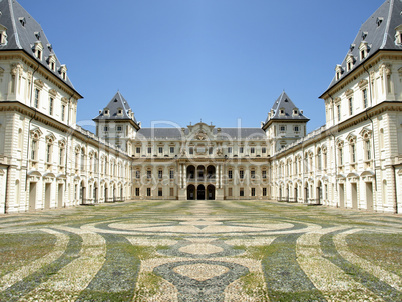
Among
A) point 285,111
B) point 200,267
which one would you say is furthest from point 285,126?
point 200,267

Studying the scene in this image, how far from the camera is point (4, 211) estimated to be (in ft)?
87.7

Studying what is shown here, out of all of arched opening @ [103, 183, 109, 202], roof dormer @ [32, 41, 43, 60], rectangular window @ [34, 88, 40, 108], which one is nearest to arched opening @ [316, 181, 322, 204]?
arched opening @ [103, 183, 109, 202]

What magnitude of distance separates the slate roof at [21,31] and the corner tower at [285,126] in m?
50.2

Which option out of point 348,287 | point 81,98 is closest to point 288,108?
point 81,98

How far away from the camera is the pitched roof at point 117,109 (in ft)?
242

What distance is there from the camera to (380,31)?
32.7 metres

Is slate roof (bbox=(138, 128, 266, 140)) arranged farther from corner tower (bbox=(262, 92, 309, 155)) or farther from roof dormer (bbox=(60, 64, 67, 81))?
roof dormer (bbox=(60, 64, 67, 81))

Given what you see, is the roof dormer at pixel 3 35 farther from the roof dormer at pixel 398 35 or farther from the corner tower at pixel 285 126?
the corner tower at pixel 285 126

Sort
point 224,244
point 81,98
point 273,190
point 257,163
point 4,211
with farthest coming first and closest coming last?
point 257,163 → point 273,190 → point 81,98 → point 4,211 → point 224,244

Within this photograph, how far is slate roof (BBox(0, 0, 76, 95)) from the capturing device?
1164 inches

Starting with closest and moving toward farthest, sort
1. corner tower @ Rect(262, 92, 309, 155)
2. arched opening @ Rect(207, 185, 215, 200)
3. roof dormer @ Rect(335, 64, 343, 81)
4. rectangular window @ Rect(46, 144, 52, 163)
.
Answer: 1. rectangular window @ Rect(46, 144, 52, 163)
2. roof dormer @ Rect(335, 64, 343, 81)
3. corner tower @ Rect(262, 92, 309, 155)
4. arched opening @ Rect(207, 185, 215, 200)

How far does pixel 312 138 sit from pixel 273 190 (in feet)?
92.3

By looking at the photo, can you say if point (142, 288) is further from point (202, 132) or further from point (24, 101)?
point (202, 132)

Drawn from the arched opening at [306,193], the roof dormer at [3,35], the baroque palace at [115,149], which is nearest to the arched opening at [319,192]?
the baroque palace at [115,149]
